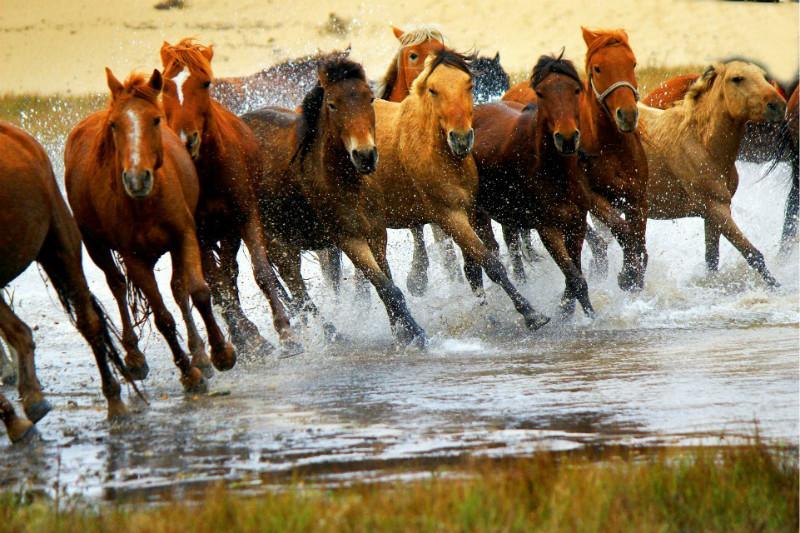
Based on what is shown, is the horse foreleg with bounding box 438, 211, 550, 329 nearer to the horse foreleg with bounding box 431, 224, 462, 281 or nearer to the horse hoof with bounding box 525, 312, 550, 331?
the horse hoof with bounding box 525, 312, 550, 331

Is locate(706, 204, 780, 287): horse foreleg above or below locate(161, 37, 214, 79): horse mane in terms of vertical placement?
below

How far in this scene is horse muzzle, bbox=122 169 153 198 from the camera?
7.68 m

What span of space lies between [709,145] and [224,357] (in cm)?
587

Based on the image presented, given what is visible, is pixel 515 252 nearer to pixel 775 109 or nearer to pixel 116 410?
pixel 775 109

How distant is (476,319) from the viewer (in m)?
11.1

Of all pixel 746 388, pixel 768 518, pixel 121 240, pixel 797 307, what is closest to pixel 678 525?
pixel 768 518

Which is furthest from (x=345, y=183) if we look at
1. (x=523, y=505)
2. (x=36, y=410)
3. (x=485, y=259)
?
(x=523, y=505)

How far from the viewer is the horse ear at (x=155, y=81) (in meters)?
8.02

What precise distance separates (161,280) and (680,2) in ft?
82.6

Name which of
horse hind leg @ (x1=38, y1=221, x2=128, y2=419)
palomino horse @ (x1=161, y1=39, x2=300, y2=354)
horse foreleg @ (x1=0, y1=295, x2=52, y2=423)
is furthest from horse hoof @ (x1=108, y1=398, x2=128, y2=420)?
palomino horse @ (x1=161, y1=39, x2=300, y2=354)

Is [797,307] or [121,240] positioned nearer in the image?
[121,240]

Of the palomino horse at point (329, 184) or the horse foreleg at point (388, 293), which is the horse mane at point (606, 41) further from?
the horse foreleg at point (388, 293)

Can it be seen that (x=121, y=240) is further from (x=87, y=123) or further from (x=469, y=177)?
(x=469, y=177)

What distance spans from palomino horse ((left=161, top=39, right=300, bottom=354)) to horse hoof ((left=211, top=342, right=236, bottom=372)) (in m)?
1.25
